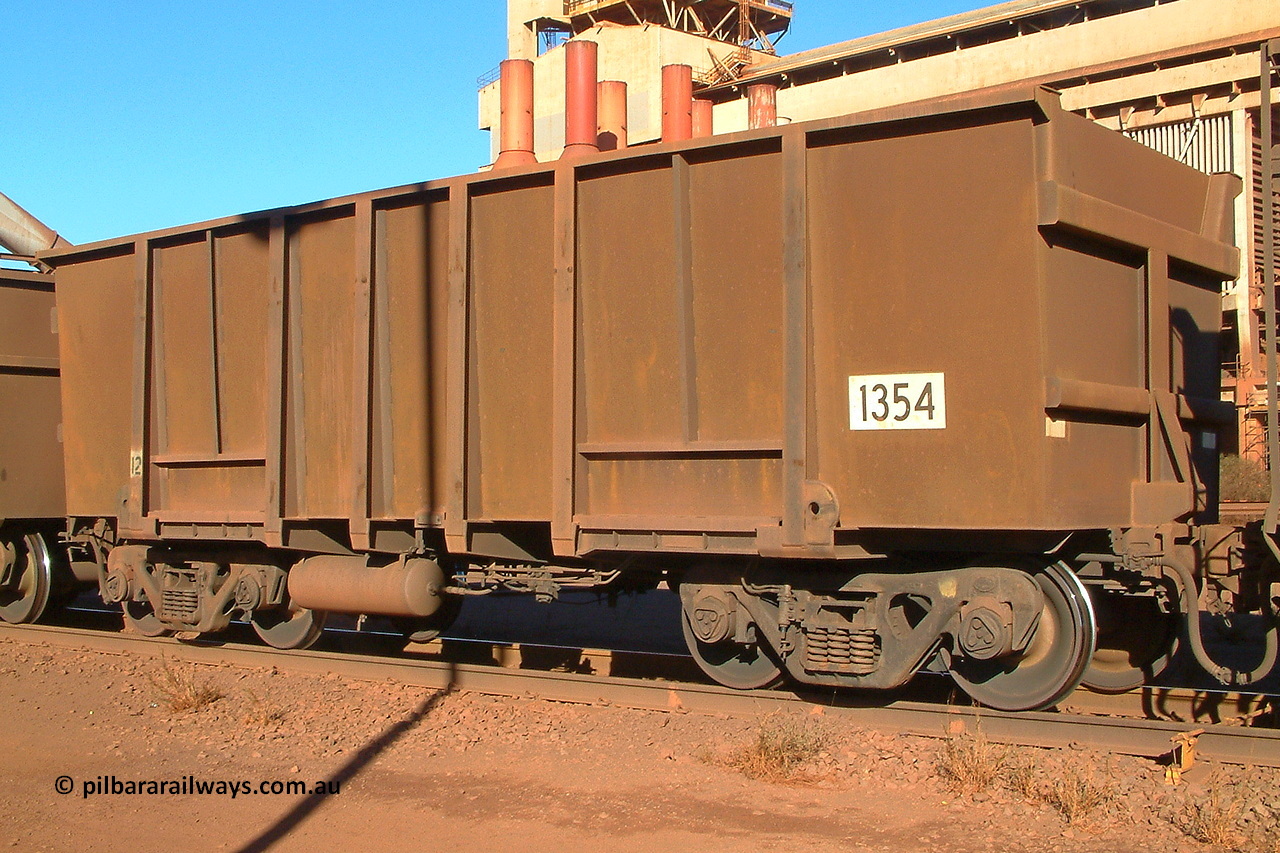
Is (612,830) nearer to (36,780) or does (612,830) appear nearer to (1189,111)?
(36,780)

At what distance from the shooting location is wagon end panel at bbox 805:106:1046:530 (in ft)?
19.4

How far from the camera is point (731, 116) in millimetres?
43031

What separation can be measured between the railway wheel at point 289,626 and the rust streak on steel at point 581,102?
4.30 m

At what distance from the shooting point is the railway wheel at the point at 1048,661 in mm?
6445

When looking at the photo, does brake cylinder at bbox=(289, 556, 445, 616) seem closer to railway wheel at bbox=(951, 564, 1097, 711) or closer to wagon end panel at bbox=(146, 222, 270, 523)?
wagon end panel at bbox=(146, 222, 270, 523)

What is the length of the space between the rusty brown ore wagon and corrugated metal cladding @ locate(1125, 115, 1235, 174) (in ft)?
85.1

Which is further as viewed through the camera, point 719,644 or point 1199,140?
point 1199,140

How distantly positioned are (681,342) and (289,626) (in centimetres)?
488

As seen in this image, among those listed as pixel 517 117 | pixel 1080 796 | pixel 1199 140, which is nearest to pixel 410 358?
pixel 517 117

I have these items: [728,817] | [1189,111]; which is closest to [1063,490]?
[728,817]

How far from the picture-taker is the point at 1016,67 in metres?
37.3

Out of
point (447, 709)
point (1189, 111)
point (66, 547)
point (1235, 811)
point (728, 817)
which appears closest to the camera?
point (1235, 811)

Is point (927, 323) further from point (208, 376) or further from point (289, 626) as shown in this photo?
point (289, 626)

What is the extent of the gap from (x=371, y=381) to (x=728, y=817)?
167 inches
